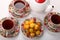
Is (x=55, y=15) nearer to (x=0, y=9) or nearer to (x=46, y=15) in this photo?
(x=46, y=15)

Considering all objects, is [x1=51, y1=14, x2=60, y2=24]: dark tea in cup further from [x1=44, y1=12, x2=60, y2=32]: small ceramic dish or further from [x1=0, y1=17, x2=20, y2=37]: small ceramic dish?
[x1=0, y1=17, x2=20, y2=37]: small ceramic dish

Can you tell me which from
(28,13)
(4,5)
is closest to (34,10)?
(28,13)

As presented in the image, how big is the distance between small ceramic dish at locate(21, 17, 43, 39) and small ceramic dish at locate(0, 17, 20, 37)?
3 centimetres

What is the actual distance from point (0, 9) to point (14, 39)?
145 mm

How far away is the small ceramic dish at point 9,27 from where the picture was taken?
2.15ft

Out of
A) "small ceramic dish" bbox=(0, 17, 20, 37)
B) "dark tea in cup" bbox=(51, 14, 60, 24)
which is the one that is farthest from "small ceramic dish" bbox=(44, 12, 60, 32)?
"small ceramic dish" bbox=(0, 17, 20, 37)

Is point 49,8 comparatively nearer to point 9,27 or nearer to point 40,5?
point 40,5

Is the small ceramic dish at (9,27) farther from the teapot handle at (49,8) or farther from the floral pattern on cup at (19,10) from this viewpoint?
the teapot handle at (49,8)

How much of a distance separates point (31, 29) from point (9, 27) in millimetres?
85

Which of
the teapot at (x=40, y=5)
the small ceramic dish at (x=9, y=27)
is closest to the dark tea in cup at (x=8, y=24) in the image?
the small ceramic dish at (x=9, y=27)

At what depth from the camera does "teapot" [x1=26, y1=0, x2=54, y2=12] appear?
670 millimetres

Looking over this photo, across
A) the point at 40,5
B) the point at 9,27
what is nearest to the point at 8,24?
the point at 9,27

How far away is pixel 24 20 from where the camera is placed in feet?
2.34

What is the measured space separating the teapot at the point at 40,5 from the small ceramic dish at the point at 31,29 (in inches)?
1.9
